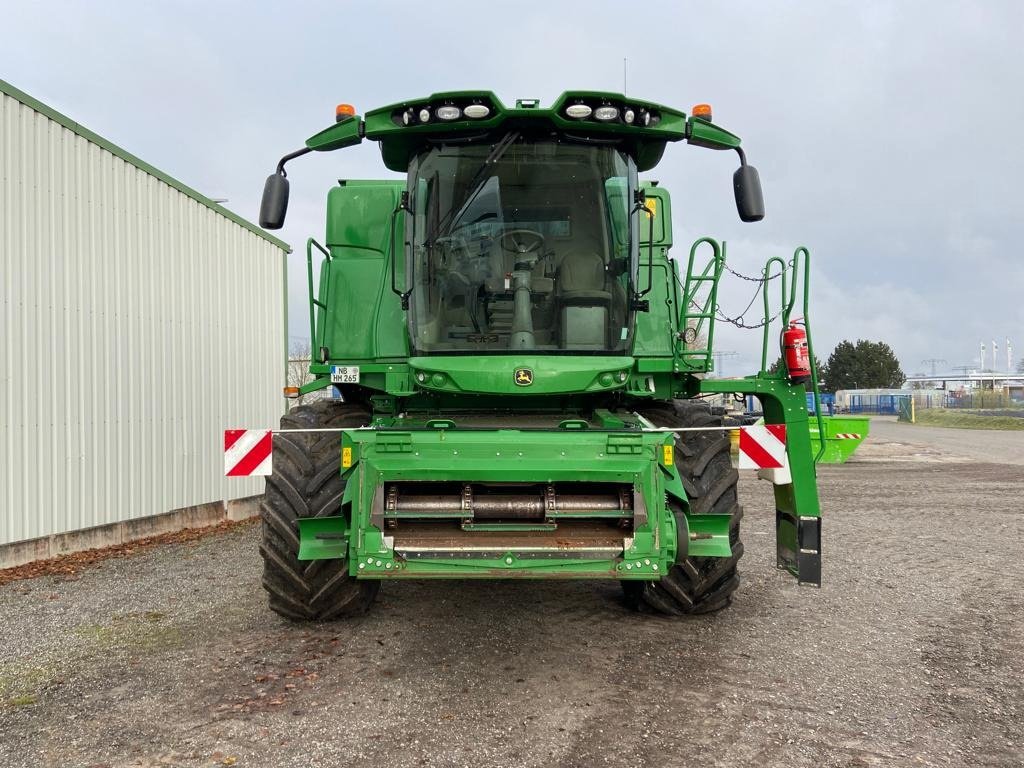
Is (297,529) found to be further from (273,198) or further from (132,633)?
(273,198)

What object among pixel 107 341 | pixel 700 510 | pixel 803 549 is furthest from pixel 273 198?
pixel 107 341

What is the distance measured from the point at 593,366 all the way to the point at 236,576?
3.85 metres

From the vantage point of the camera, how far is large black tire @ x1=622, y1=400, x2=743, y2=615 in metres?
4.52

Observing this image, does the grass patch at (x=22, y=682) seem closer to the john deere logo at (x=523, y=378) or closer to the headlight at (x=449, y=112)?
the john deere logo at (x=523, y=378)

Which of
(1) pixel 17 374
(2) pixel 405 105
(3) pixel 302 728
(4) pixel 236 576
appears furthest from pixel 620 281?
(1) pixel 17 374

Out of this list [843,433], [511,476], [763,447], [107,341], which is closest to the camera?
[511,476]

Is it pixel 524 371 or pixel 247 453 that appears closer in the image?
pixel 524 371

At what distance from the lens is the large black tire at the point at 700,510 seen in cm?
452

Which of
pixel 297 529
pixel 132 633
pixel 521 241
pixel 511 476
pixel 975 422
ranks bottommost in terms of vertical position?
pixel 975 422

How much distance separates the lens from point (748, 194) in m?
4.64

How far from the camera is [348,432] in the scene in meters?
3.99

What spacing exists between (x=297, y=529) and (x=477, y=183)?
2301mm

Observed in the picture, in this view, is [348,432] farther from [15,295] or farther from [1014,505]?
[1014,505]

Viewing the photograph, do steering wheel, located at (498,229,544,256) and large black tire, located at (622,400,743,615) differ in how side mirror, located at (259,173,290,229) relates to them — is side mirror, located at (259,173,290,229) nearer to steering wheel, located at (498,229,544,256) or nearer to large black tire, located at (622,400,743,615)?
steering wheel, located at (498,229,544,256)
